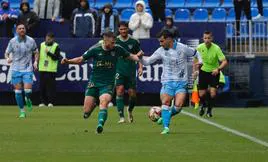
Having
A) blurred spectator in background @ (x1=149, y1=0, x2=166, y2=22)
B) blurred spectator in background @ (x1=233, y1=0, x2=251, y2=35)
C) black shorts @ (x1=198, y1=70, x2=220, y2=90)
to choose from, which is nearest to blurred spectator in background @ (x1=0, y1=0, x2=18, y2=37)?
blurred spectator in background @ (x1=149, y1=0, x2=166, y2=22)

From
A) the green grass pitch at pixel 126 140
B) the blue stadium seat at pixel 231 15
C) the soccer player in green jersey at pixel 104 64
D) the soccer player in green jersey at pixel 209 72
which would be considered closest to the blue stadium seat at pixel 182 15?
the blue stadium seat at pixel 231 15

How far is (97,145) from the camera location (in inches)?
599

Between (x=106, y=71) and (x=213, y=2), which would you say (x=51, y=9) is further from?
(x=106, y=71)

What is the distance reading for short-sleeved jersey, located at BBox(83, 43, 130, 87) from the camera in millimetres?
17938

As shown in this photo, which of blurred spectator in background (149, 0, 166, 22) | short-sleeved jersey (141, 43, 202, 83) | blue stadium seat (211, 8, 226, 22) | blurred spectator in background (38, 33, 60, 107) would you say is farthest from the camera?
blue stadium seat (211, 8, 226, 22)

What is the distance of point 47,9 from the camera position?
31062 mm

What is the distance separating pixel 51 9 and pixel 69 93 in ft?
9.42

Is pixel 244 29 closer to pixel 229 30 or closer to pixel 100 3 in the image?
pixel 229 30

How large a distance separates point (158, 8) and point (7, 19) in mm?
5057

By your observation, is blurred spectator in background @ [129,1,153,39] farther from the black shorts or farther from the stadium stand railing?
the black shorts

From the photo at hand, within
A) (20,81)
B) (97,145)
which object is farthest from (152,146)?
(20,81)

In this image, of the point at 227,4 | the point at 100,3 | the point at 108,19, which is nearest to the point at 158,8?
the point at 108,19

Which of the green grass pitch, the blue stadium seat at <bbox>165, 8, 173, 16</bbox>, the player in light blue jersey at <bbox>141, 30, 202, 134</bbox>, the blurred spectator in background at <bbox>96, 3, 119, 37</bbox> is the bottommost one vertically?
the green grass pitch

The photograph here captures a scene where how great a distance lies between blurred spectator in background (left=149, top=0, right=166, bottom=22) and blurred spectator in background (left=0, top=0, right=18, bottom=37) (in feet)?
14.8
